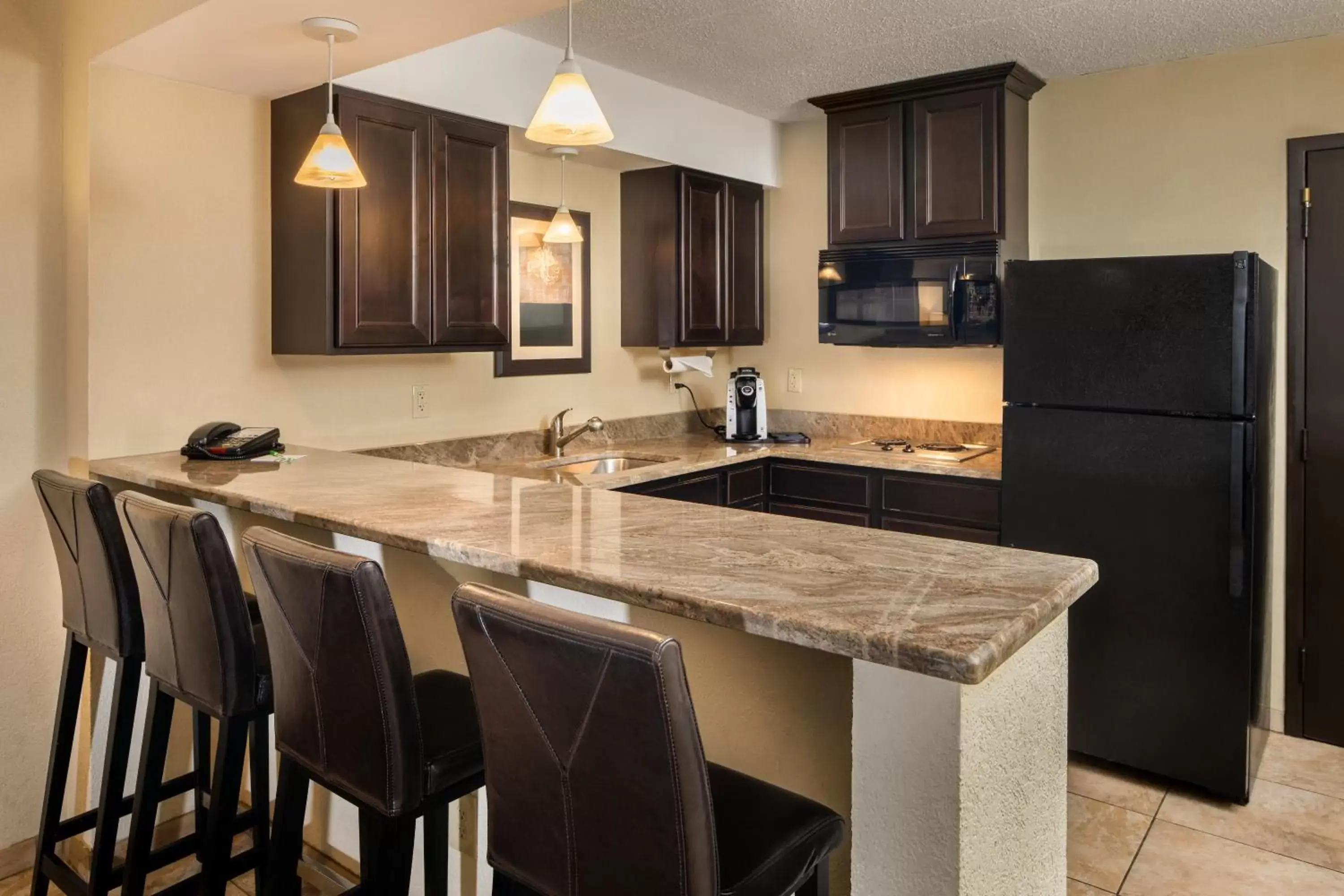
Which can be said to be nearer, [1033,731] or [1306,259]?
[1033,731]

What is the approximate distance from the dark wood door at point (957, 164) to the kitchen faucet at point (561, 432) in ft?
4.81

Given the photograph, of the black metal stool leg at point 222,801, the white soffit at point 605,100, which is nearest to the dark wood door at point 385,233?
the white soffit at point 605,100

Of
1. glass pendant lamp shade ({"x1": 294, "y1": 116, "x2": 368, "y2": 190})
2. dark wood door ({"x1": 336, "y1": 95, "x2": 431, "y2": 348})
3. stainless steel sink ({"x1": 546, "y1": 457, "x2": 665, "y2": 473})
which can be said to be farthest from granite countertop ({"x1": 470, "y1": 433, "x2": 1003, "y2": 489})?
glass pendant lamp shade ({"x1": 294, "y1": 116, "x2": 368, "y2": 190})

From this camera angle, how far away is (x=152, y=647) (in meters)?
1.83

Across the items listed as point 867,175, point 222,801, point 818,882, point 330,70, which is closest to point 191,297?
point 330,70

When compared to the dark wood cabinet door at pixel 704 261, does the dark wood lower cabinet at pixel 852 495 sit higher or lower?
lower

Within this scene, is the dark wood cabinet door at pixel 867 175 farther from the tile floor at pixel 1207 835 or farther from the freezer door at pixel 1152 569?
the tile floor at pixel 1207 835

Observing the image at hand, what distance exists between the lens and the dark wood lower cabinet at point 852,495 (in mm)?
3459

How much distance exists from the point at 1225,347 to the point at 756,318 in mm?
2113

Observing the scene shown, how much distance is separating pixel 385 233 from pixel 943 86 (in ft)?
7.08

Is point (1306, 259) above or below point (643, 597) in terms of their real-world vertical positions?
above

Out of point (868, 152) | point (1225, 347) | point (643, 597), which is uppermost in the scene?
point (868, 152)

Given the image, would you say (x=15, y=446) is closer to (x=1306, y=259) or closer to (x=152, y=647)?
(x=152, y=647)

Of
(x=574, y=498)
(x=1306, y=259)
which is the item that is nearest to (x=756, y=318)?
(x=1306, y=259)
